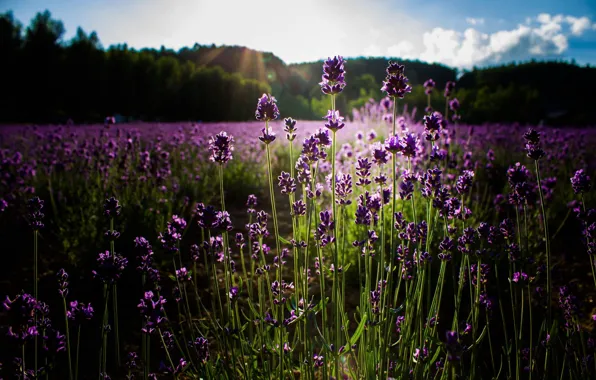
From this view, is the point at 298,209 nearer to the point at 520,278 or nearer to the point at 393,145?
the point at 393,145

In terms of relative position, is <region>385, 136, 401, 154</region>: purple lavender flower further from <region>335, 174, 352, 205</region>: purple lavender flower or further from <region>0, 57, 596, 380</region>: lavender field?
<region>335, 174, 352, 205</region>: purple lavender flower

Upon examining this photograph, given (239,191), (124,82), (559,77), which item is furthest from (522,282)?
(559,77)

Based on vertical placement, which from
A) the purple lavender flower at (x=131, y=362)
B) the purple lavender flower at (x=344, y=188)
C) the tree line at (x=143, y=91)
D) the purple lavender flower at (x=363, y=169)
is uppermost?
the tree line at (x=143, y=91)

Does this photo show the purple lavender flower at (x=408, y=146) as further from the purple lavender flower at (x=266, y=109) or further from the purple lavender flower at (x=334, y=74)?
the purple lavender flower at (x=266, y=109)

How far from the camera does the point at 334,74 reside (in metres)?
1.31

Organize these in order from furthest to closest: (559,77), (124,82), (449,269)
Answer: (559,77)
(124,82)
(449,269)

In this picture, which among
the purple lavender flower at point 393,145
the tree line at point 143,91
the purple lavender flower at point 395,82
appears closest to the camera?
the purple lavender flower at point 393,145

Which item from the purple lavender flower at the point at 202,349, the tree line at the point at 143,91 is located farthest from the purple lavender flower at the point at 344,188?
the tree line at the point at 143,91

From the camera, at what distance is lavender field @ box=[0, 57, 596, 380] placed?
1.42m

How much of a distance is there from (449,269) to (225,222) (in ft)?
7.53

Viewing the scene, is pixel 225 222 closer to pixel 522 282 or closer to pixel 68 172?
pixel 522 282

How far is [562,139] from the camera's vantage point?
6172 mm

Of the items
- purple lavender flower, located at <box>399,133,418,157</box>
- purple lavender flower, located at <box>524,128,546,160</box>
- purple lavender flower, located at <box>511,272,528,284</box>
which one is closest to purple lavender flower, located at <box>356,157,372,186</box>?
purple lavender flower, located at <box>399,133,418,157</box>

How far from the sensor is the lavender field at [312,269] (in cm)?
142
